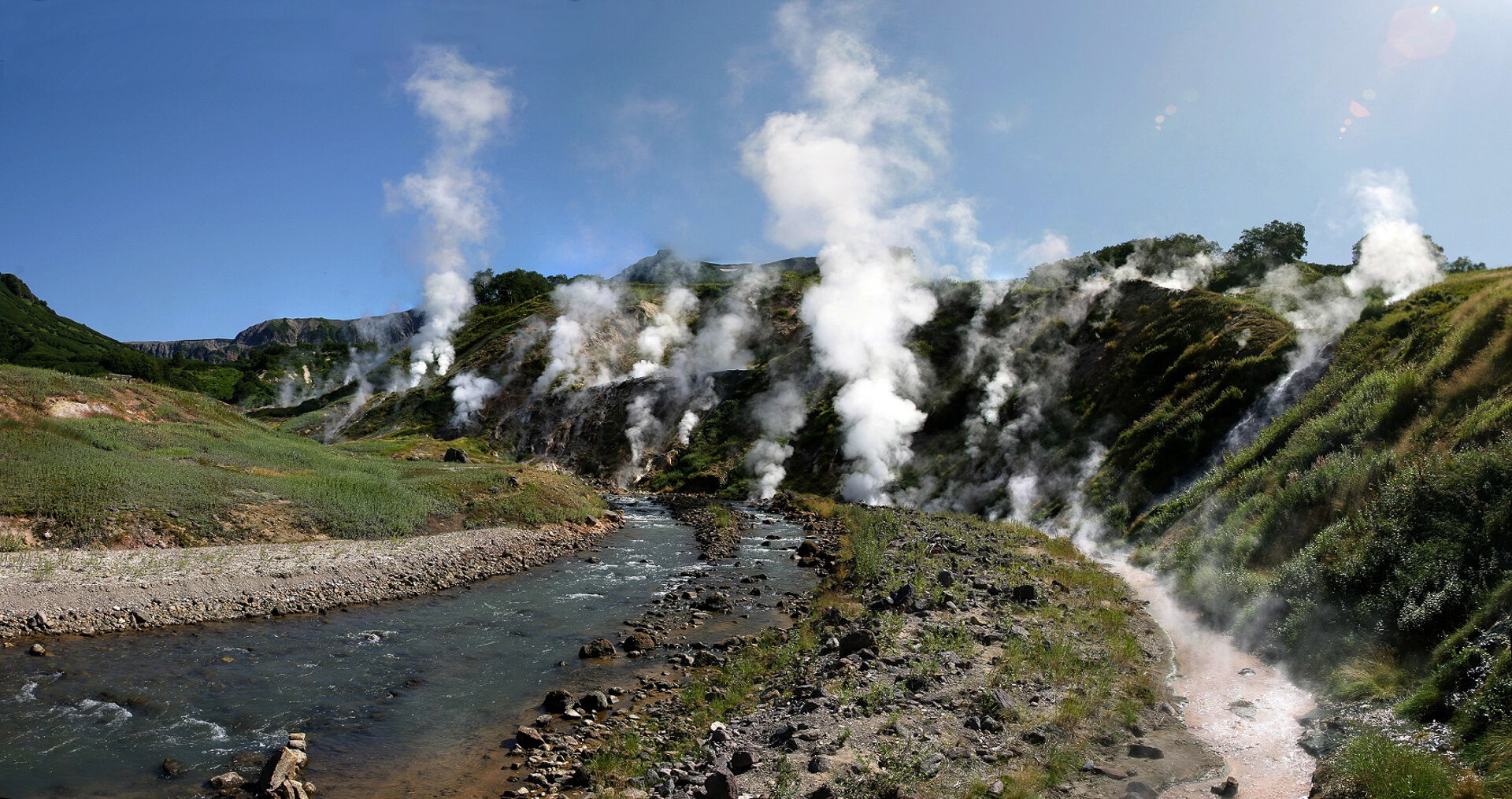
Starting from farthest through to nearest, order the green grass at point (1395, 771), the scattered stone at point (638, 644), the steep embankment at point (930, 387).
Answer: the steep embankment at point (930, 387), the scattered stone at point (638, 644), the green grass at point (1395, 771)

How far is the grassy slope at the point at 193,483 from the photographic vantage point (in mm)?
24344

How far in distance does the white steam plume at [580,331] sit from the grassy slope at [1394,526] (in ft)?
253

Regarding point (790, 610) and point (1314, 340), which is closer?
point (790, 610)

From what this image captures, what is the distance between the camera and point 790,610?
893 inches

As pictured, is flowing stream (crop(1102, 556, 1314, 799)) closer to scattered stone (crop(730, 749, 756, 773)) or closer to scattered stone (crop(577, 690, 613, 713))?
scattered stone (crop(730, 749, 756, 773))

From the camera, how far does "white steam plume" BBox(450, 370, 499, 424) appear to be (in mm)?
89562

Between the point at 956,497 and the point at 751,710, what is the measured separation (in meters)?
35.4

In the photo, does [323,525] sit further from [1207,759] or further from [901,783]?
[1207,759]

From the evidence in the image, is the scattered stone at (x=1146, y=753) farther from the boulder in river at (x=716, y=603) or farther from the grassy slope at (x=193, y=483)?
the grassy slope at (x=193, y=483)

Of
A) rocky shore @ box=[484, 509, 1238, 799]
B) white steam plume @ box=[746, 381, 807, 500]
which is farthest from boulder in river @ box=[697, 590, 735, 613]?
white steam plume @ box=[746, 381, 807, 500]

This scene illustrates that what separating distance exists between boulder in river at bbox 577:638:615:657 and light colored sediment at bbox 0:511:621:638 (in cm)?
980

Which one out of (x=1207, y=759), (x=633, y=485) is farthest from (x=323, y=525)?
(x=633, y=485)

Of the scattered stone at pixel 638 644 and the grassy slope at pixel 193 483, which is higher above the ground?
the grassy slope at pixel 193 483

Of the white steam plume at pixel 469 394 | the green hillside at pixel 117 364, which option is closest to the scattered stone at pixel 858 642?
the white steam plume at pixel 469 394
